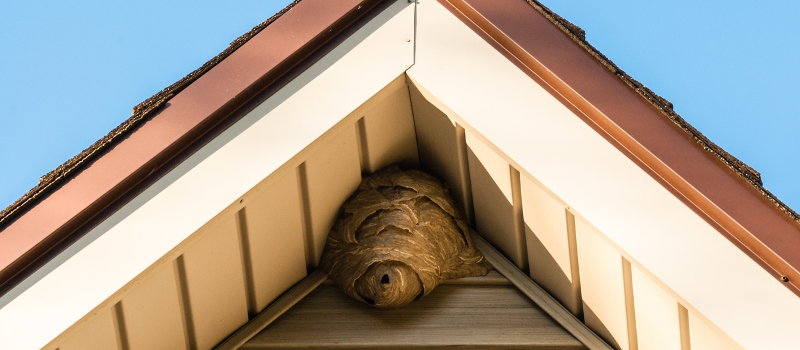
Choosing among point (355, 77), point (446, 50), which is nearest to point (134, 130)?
point (355, 77)

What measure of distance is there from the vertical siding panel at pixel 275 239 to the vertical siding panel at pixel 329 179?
59 mm

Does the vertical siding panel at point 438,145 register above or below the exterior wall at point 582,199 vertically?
above

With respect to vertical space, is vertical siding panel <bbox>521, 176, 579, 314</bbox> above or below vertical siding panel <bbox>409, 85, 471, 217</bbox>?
below

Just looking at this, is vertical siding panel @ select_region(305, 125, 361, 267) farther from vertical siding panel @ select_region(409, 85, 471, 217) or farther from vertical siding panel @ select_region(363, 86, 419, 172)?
vertical siding panel @ select_region(409, 85, 471, 217)

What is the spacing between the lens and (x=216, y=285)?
226 cm

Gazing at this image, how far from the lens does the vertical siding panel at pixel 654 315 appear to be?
1.99 metres

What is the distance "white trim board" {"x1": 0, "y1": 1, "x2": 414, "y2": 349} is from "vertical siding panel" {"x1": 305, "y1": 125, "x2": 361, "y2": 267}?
408mm

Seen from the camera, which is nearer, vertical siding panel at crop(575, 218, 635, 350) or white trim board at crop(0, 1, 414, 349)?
white trim board at crop(0, 1, 414, 349)

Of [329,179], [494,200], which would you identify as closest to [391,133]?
[329,179]

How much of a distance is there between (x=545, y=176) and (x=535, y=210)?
46cm

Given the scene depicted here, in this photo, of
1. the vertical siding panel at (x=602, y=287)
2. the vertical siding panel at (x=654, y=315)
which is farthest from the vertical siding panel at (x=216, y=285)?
the vertical siding panel at (x=654, y=315)

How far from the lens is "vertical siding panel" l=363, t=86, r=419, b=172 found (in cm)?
241

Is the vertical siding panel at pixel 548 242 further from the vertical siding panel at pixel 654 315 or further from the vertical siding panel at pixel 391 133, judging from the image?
the vertical siding panel at pixel 391 133

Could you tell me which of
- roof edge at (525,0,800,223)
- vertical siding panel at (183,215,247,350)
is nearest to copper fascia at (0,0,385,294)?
vertical siding panel at (183,215,247,350)
